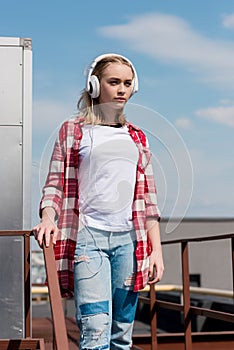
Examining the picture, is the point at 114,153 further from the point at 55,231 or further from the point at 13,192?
the point at 13,192

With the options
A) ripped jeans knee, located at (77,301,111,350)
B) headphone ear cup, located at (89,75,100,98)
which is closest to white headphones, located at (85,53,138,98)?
headphone ear cup, located at (89,75,100,98)

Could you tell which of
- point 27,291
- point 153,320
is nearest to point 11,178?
point 27,291

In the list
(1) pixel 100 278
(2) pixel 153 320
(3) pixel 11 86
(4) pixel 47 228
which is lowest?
(2) pixel 153 320

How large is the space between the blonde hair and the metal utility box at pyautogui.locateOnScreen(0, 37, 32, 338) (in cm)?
190

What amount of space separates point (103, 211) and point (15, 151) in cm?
211

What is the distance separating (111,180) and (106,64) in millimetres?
450

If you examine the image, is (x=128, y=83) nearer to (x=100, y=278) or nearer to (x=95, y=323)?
(x=100, y=278)

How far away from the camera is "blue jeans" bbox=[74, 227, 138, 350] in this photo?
9.39 ft

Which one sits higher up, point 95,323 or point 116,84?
point 116,84

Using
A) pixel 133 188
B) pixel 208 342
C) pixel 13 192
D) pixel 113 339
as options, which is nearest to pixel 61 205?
pixel 133 188

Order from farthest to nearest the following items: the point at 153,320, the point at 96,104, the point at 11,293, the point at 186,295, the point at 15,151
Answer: the point at 153,320 → the point at 186,295 → the point at 15,151 → the point at 11,293 → the point at 96,104

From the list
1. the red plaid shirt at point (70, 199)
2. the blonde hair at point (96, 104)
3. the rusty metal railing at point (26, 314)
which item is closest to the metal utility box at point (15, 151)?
the rusty metal railing at point (26, 314)

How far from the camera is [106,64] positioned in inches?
117

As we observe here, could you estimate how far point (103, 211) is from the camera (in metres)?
2.87
